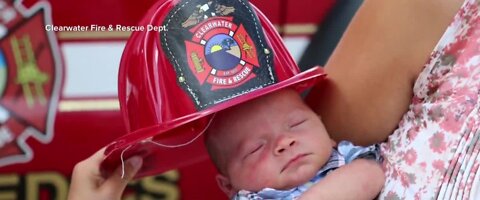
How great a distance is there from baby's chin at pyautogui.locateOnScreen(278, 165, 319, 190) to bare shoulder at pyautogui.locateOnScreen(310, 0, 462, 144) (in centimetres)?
12

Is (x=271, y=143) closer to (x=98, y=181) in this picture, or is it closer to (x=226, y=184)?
(x=226, y=184)

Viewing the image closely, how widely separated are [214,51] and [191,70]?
0.14ft

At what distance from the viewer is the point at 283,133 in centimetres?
100

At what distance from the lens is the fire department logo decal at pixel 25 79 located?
136cm

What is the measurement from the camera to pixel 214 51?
3.25 feet

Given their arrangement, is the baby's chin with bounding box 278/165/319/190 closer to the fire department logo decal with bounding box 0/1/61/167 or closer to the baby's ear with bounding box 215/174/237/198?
the baby's ear with bounding box 215/174/237/198

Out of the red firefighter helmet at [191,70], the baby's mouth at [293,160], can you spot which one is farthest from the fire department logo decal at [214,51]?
the baby's mouth at [293,160]

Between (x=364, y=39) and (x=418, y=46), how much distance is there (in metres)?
0.08

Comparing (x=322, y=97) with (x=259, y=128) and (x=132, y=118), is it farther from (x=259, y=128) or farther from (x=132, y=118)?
(x=132, y=118)

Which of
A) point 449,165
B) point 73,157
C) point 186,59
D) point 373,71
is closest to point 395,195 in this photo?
point 449,165

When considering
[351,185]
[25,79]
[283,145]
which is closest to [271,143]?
[283,145]

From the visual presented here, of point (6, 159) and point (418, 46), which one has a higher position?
point (418, 46)

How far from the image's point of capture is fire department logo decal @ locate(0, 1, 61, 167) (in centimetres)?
136

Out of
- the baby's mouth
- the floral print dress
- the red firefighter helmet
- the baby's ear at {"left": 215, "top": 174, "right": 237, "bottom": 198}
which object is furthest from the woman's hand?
the floral print dress
